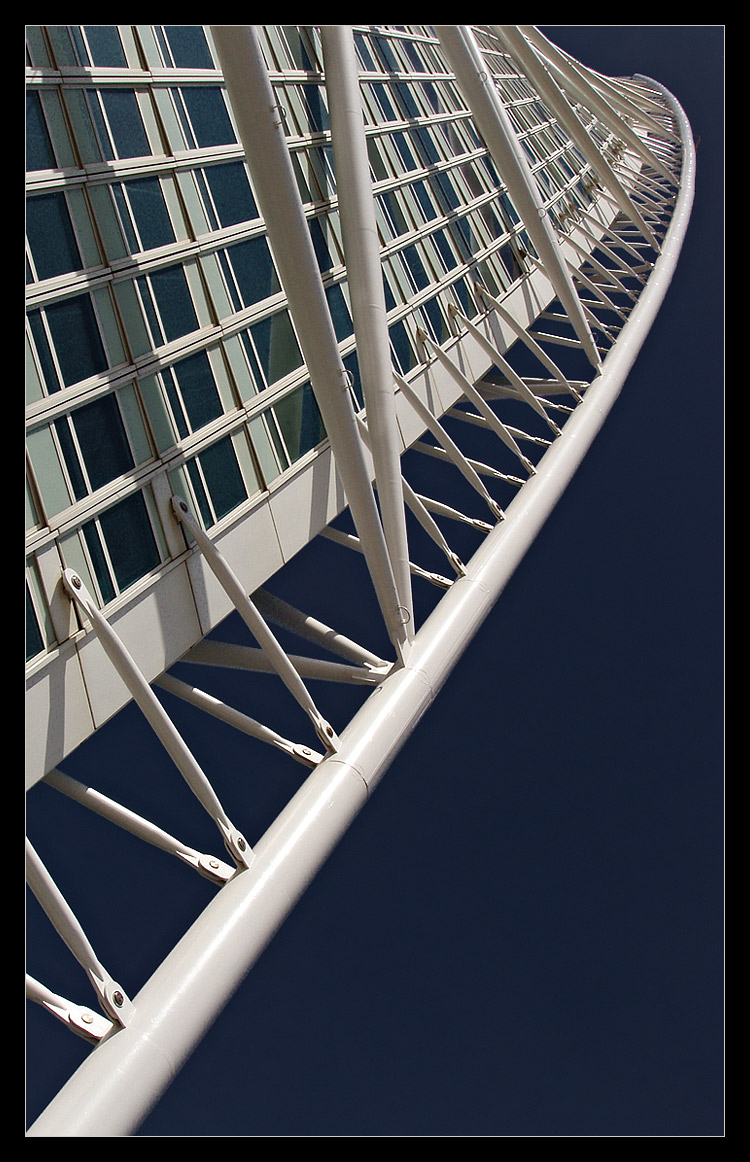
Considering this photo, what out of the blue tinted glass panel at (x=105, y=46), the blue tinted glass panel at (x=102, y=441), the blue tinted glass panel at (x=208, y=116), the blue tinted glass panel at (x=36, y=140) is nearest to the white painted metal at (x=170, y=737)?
the blue tinted glass panel at (x=102, y=441)

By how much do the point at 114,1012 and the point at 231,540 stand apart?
340 inches

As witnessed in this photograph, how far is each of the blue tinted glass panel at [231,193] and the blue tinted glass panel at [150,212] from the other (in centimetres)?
187

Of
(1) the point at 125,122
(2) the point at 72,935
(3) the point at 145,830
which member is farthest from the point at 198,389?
(2) the point at 72,935

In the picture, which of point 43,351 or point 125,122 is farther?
point 125,122

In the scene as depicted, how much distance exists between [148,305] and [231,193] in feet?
16.1

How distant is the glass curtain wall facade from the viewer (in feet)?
45.9

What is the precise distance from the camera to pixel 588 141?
34406 millimetres

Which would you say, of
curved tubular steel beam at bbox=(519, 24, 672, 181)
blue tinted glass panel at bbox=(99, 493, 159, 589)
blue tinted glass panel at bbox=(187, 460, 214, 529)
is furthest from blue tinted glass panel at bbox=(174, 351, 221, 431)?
curved tubular steel beam at bbox=(519, 24, 672, 181)

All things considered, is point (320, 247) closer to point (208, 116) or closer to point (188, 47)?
point (208, 116)

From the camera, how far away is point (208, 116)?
19.8 m

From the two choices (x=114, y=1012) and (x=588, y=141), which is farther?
(x=588, y=141)
